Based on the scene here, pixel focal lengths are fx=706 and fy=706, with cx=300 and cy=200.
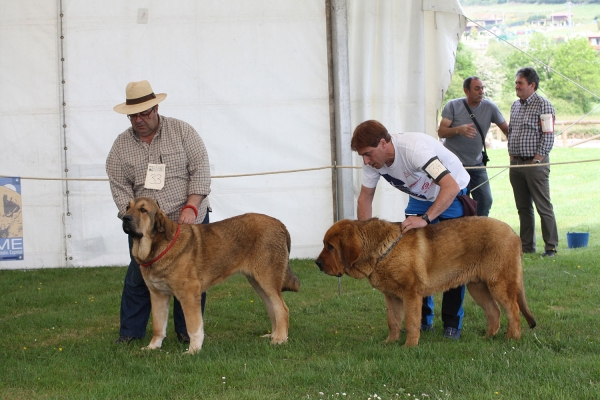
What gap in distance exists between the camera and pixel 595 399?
414 centimetres

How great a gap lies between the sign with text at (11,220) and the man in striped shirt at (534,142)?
7.32 metres

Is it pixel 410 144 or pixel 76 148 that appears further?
pixel 76 148

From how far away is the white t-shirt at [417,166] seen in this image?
5523 millimetres

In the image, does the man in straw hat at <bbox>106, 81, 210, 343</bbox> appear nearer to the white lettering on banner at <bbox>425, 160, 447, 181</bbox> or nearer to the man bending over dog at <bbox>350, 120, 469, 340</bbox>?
the man bending over dog at <bbox>350, 120, 469, 340</bbox>

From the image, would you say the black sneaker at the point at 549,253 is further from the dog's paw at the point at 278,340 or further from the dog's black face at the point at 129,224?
the dog's black face at the point at 129,224

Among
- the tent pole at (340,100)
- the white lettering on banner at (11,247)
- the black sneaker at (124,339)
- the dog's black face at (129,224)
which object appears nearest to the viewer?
the dog's black face at (129,224)

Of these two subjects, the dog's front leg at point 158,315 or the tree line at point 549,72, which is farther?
the tree line at point 549,72

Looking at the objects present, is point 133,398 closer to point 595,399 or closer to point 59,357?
point 59,357

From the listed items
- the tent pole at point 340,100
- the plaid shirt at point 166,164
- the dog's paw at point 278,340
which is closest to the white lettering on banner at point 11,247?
the tent pole at point 340,100

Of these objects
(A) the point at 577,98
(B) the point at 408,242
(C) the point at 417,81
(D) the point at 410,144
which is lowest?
(B) the point at 408,242

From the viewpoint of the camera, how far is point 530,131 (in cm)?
1031

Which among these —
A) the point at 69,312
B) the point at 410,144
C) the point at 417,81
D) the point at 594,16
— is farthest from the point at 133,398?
the point at 594,16

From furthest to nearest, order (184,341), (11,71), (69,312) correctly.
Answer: (11,71) < (69,312) < (184,341)

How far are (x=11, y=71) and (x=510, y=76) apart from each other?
2581 cm
